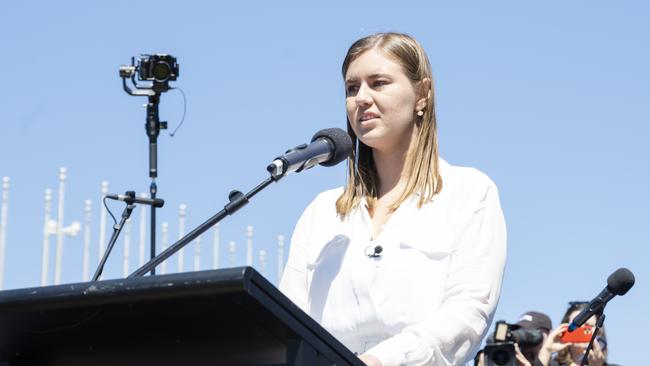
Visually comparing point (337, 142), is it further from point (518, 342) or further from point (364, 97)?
point (518, 342)

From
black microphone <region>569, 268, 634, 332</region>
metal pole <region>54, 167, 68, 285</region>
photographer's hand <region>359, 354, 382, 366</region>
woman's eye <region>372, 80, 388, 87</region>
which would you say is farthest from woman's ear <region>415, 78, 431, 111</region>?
metal pole <region>54, 167, 68, 285</region>

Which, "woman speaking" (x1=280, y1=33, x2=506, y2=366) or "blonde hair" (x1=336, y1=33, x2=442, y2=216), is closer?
"woman speaking" (x1=280, y1=33, x2=506, y2=366)

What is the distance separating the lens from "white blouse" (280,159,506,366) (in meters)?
2.75

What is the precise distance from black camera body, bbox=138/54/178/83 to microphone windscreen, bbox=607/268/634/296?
4.86m

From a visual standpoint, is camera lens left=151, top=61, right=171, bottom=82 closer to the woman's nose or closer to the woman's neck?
the woman's neck

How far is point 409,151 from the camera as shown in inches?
127

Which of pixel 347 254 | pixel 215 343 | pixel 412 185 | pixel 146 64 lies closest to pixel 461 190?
pixel 412 185

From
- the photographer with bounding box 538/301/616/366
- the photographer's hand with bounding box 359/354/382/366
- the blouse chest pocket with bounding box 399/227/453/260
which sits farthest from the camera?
the photographer with bounding box 538/301/616/366

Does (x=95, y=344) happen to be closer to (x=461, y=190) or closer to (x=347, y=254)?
(x=347, y=254)

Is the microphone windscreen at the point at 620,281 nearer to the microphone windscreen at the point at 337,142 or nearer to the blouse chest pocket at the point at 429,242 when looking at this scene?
the blouse chest pocket at the point at 429,242

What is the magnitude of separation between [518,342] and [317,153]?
3.58 m

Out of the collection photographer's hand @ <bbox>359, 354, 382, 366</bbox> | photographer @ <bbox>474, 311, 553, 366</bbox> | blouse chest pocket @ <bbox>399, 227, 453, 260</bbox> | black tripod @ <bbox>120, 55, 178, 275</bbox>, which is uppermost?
blouse chest pocket @ <bbox>399, 227, 453, 260</bbox>

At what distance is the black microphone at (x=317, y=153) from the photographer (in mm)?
2859

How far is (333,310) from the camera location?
2955mm
